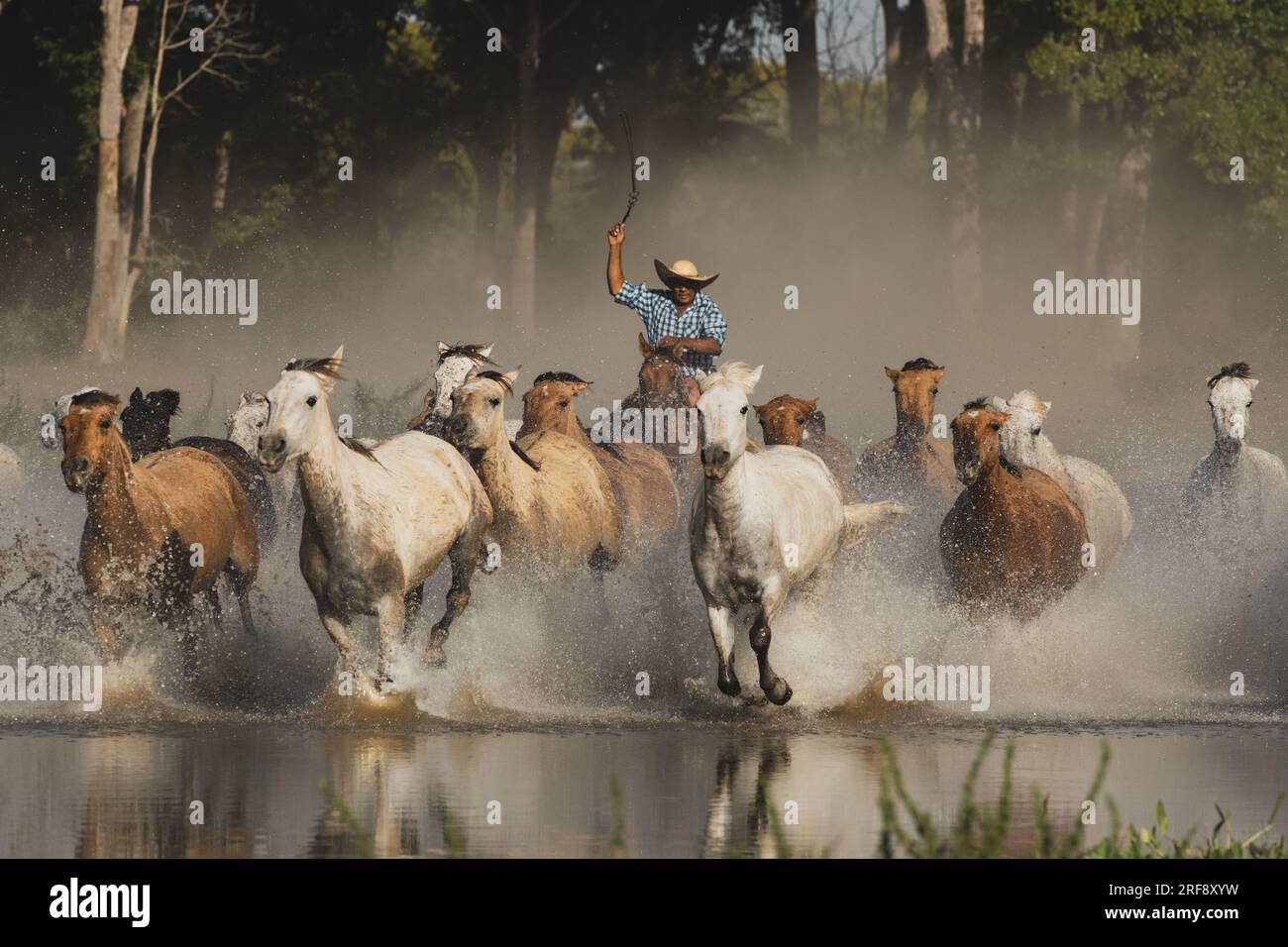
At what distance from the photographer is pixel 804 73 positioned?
46.7 metres

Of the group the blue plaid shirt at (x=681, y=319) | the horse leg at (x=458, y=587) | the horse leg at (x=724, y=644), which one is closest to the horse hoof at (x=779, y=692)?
the horse leg at (x=724, y=644)

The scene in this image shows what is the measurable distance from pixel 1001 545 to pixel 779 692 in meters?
2.18

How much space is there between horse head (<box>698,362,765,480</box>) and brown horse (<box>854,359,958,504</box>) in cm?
461

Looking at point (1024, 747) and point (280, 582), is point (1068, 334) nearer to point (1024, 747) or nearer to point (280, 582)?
point (280, 582)

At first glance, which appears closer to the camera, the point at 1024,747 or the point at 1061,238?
the point at 1024,747

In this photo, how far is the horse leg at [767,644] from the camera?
1516cm

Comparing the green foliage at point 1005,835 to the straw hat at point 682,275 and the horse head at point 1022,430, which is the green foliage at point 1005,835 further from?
the straw hat at point 682,275

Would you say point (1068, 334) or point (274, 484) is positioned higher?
point (1068, 334)

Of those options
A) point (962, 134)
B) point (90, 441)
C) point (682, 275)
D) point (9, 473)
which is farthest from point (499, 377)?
point (962, 134)

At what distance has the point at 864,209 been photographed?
176 feet

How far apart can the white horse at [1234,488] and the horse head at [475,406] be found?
517cm

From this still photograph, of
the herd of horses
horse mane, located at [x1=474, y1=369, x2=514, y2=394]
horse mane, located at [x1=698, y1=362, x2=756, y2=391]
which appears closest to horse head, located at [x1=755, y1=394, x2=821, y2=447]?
the herd of horses
